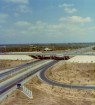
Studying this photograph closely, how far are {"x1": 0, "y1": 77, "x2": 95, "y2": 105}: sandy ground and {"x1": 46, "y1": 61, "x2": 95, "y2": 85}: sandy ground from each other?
35.1 ft

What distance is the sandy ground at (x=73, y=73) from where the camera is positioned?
78.4m

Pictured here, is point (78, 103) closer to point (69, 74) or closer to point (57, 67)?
point (69, 74)

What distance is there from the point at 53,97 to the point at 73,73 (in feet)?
106

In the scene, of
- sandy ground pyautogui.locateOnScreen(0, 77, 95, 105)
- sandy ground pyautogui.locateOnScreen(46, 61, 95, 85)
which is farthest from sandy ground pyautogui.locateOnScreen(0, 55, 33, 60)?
sandy ground pyautogui.locateOnScreen(0, 77, 95, 105)

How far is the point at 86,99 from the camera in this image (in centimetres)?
5828

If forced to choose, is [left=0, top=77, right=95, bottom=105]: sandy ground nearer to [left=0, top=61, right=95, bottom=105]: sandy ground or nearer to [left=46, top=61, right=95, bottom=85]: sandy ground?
[left=0, top=61, right=95, bottom=105]: sandy ground

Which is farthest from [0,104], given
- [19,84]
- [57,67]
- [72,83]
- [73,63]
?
[73,63]

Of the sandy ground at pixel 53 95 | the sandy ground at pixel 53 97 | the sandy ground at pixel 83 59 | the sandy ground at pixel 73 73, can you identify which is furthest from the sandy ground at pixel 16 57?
the sandy ground at pixel 53 97

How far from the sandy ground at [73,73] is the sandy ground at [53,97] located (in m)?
10.7

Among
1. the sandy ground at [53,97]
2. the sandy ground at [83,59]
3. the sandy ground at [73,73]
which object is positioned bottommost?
the sandy ground at [53,97]

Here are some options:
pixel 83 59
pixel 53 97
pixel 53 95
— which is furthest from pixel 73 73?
pixel 53 97

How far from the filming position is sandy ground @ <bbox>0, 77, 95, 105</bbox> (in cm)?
5403

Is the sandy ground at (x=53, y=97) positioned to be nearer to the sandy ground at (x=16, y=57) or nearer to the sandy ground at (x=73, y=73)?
the sandy ground at (x=73, y=73)

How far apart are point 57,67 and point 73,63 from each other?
11270 millimetres
